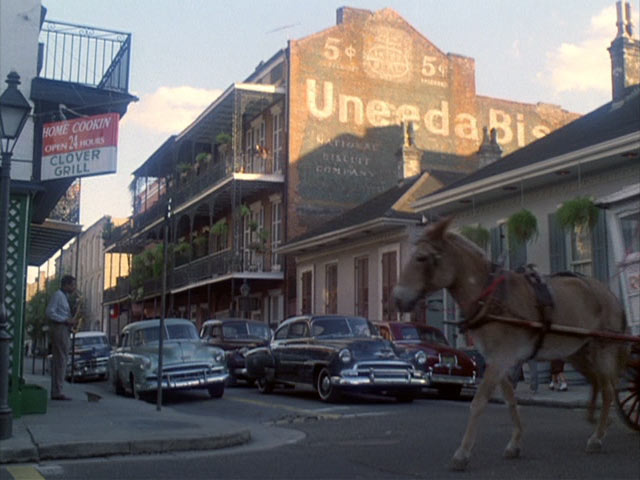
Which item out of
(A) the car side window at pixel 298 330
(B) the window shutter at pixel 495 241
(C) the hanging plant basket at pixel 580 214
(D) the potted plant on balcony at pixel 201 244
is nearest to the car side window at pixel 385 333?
(A) the car side window at pixel 298 330

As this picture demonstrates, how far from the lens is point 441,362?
17.5 metres

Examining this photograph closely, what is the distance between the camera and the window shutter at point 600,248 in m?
19.2

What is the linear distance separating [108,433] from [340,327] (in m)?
7.78

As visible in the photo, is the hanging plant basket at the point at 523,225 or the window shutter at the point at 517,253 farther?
the window shutter at the point at 517,253

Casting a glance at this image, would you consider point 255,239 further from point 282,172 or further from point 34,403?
point 34,403

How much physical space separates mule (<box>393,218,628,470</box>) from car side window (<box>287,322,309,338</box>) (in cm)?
910

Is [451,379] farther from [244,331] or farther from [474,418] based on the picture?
[474,418]

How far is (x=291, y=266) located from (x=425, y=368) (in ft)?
61.9

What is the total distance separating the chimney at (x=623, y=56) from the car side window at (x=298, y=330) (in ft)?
38.4

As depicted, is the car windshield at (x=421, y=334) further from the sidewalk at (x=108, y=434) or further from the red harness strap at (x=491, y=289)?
the red harness strap at (x=491, y=289)

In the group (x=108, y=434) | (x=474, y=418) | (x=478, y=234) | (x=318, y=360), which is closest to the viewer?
(x=474, y=418)

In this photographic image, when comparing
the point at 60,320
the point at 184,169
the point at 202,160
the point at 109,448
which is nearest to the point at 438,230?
the point at 109,448

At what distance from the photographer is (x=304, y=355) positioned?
16.4 meters

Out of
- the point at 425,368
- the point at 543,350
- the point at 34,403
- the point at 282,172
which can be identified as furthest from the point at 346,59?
the point at 543,350
